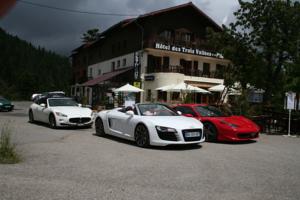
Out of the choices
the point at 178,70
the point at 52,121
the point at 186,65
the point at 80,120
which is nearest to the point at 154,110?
the point at 80,120

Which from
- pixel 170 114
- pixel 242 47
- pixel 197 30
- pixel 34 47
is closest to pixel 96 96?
pixel 197 30

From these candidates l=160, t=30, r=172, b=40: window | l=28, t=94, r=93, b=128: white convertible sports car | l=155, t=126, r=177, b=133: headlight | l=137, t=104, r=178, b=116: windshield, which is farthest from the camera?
l=160, t=30, r=172, b=40: window

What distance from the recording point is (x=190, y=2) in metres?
39.7

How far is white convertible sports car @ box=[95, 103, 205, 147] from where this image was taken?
10000 millimetres

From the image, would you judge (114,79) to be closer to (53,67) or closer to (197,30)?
(197,30)

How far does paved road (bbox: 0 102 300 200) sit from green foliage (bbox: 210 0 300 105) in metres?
10.3

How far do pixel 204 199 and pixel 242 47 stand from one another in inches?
692

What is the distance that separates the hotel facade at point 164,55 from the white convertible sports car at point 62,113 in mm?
15780

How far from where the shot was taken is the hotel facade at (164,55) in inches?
1427

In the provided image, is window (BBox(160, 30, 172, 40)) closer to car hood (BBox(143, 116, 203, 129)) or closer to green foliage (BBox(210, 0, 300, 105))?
green foliage (BBox(210, 0, 300, 105))

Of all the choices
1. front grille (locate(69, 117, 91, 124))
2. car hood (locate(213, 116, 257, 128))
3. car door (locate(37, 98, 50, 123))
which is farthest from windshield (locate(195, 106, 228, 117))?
car door (locate(37, 98, 50, 123))

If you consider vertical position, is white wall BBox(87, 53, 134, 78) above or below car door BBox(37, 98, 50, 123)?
above

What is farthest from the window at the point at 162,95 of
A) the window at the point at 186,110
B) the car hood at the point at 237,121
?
the car hood at the point at 237,121

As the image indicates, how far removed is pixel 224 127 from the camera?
1193cm
